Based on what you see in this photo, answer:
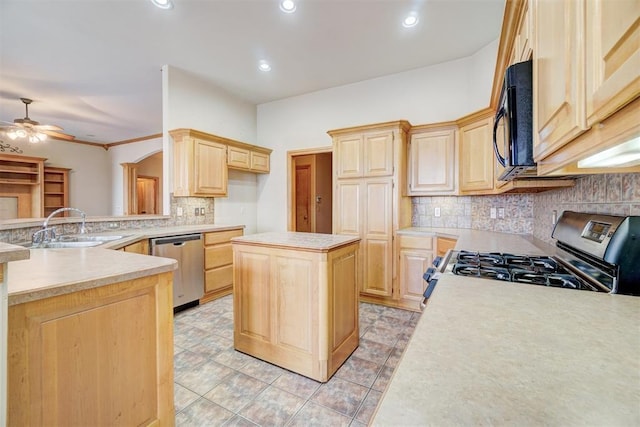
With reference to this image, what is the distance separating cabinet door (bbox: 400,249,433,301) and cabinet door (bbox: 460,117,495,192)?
89cm

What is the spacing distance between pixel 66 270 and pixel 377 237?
9.18ft

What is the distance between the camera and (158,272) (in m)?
1.35

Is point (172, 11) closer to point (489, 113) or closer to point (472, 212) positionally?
point (489, 113)

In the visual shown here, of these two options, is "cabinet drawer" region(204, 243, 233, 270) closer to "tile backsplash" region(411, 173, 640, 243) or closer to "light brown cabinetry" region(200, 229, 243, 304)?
"light brown cabinetry" region(200, 229, 243, 304)

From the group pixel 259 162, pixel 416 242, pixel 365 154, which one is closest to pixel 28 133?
pixel 259 162

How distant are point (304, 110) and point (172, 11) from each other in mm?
2249

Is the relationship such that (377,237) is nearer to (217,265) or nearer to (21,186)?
(217,265)

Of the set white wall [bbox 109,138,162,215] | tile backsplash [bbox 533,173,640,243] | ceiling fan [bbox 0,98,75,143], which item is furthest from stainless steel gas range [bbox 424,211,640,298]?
white wall [bbox 109,138,162,215]

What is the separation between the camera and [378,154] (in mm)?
3354

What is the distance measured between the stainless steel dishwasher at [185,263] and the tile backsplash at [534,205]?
279 centimetres

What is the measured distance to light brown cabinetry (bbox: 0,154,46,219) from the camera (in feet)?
18.6

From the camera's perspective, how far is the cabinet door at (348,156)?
347 cm

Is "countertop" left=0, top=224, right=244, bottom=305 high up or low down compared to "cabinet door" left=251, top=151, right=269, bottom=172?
down

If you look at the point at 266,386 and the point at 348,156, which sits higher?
the point at 348,156
